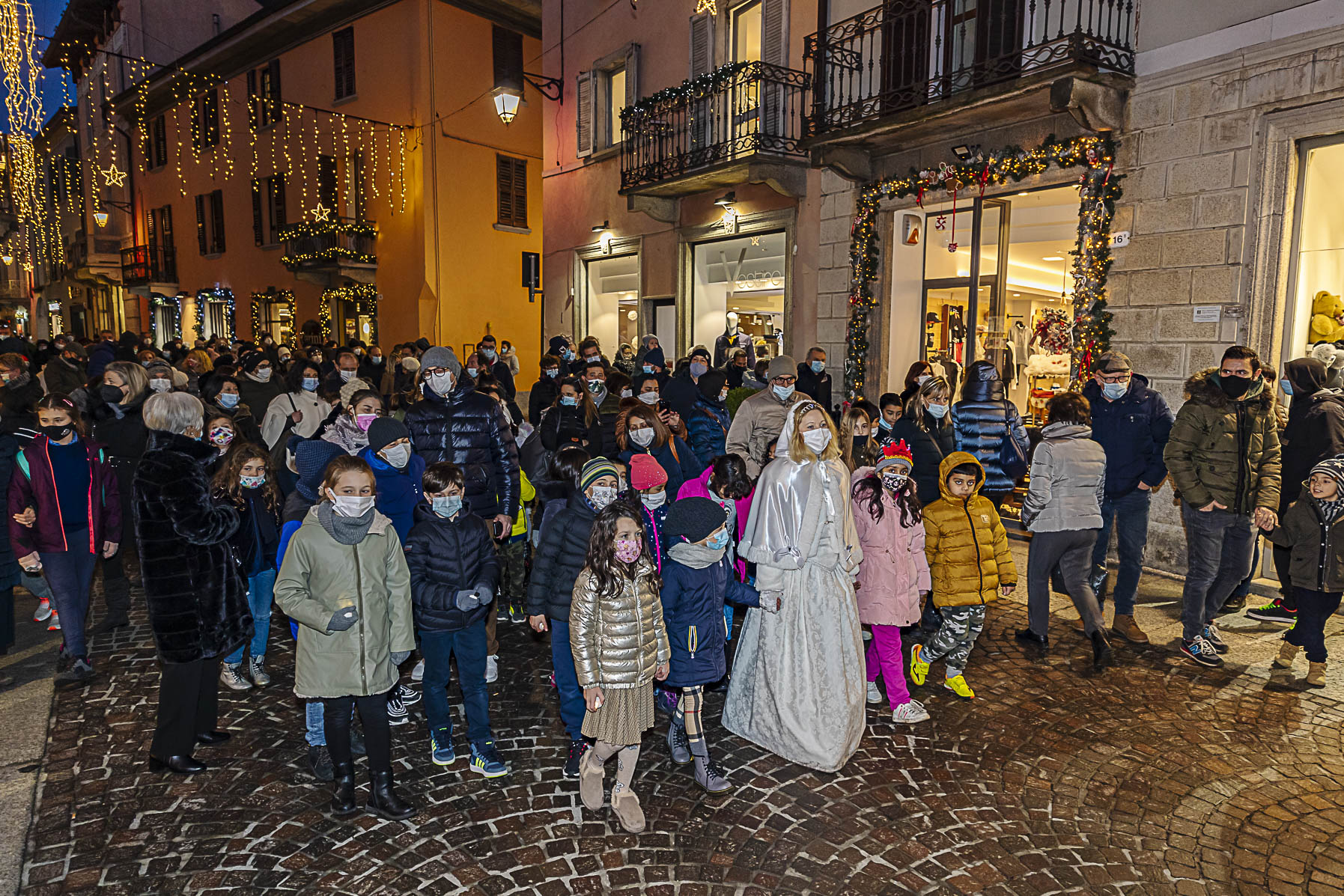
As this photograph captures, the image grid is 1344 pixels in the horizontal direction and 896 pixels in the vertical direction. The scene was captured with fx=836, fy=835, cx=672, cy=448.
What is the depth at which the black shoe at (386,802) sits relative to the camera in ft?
13.0

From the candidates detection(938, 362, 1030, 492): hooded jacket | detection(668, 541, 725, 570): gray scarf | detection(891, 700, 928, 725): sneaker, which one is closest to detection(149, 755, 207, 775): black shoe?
detection(668, 541, 725, 570): gray scarf

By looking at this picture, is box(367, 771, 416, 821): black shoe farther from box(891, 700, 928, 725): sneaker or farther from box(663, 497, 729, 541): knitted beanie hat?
box(891, 700, 928, 725): sneaker

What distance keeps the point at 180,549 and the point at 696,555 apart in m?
2.62

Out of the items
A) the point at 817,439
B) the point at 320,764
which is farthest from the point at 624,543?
the point at 320,764

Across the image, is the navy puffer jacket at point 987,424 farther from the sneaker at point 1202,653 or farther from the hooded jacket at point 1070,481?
the sneaker at point 1202,653

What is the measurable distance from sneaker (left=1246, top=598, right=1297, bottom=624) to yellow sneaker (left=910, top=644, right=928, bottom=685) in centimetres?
325

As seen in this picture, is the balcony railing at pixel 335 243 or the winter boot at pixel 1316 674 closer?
the winter boot at pixel 1316 674

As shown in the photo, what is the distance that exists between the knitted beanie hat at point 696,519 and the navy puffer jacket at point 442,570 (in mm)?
1028

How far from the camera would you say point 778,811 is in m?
4.04

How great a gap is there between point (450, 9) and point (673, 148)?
10809 millimetres

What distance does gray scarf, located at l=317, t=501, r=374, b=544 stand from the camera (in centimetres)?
383

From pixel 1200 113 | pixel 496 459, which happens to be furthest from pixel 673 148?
pixel 496 459

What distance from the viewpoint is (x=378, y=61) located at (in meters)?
22.3

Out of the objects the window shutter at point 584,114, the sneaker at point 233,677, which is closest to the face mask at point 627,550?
the sneaker at point 233,677
